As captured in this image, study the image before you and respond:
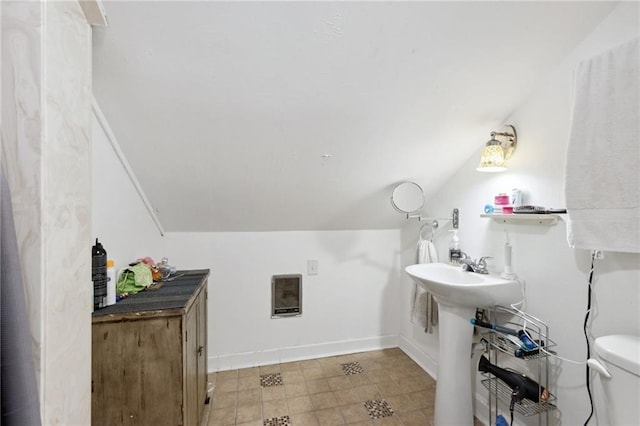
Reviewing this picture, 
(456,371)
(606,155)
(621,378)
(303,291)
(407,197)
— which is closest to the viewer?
(621,378)

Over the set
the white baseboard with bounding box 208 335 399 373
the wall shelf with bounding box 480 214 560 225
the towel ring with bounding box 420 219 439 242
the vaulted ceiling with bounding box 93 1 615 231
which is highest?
the vaulted ceiling with bounding box 93 1 615 231

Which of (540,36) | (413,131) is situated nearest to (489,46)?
(540,36)

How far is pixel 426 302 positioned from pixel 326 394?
3.07 ft

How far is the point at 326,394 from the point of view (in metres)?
1.82

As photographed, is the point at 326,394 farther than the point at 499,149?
Yes

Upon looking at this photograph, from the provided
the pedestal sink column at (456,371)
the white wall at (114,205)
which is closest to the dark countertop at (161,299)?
the white wall at (114,205)

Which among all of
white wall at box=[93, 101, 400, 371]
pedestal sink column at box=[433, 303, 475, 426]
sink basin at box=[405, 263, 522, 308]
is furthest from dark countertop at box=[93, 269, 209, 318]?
pedestal sink column at box=[433, 303, 475, 426]

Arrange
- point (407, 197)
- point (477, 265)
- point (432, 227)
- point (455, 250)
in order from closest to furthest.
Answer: point (477, 265), point (455, 250), point (407, 197), point (432, 227)

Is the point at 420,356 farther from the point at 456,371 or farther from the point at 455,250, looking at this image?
the point at 455,250

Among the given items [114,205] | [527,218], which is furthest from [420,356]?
[114,205]

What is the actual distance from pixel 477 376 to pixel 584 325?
773 millimetres

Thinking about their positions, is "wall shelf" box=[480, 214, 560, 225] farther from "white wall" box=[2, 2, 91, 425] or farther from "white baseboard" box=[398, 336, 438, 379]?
"white wall" box=[2, 2, 91, 425]

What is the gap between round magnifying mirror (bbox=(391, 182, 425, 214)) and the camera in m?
1.90

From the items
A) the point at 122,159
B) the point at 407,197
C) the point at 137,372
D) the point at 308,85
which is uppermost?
the point at 308,85
